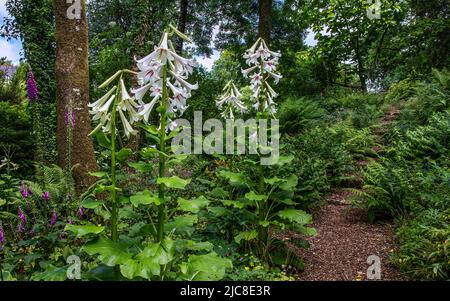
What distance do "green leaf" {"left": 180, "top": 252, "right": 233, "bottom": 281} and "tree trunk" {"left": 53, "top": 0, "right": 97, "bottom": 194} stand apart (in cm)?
317

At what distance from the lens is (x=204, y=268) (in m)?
2.65

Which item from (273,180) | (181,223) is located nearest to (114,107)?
(181,223)

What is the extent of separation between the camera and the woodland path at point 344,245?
4.12 m

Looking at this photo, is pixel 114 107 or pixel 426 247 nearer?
pixel 114 107

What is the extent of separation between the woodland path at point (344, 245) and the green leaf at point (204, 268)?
65.3 inches

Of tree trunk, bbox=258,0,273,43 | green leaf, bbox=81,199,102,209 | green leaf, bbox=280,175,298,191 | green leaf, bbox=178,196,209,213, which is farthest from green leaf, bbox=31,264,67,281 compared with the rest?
tree trunk, bbox=258,0,273,43

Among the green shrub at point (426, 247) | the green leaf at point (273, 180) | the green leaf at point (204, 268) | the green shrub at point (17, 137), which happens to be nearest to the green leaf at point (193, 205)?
the green leaf at point (204, 268)

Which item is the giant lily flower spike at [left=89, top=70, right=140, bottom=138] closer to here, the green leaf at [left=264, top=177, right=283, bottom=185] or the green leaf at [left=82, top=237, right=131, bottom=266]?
the green leaf at [left=82, top=237, right=131, bottom=266]

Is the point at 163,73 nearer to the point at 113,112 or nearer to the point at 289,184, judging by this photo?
the point at 113,112

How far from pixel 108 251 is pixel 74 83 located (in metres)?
3.73

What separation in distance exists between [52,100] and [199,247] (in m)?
8.39

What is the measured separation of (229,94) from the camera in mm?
5047

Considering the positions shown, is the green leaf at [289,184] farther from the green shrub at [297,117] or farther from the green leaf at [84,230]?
the green shrub at [297,117]
